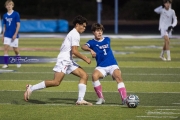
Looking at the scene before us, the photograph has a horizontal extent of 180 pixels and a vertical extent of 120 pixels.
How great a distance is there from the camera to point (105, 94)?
1420 cm

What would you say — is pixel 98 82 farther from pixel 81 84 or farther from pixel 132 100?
pixel 132 100

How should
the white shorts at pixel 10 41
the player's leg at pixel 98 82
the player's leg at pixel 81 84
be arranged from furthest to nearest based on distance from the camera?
the white shorts at pixel 10 41 → the player's leg at pixel 98 82 → the player's leg at pixel 81 84

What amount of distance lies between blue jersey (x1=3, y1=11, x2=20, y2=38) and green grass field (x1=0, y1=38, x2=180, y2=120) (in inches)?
39.8

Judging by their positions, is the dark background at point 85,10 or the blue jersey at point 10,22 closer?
the blue jersey at point 10,22

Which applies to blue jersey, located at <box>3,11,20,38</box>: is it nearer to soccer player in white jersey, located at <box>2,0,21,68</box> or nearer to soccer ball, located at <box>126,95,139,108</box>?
soccer player in white jersey, located at <box>2,0,21,68</box>

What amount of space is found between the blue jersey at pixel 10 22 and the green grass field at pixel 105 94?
1.01m

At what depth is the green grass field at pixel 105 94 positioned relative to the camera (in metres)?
11.3

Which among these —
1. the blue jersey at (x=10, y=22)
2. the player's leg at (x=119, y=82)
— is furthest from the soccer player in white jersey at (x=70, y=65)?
the blue jersey at (x=10, y=22)

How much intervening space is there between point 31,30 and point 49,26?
1.14 metres

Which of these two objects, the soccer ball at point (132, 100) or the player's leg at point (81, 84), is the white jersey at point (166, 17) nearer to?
the player's leg at point (81, 84)

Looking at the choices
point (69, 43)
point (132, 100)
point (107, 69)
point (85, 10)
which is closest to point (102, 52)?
point (107, 69)

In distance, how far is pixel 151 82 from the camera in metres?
16.3

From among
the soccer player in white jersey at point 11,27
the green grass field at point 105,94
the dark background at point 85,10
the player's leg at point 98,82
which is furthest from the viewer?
the dark background at point 85,10

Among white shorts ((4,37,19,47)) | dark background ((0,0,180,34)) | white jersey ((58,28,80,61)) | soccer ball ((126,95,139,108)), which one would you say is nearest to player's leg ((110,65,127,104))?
soccer ball ((126,95,139,108))
